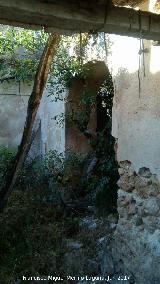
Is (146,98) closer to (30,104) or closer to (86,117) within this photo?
(30,104)

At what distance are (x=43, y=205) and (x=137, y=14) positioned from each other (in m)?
4.34

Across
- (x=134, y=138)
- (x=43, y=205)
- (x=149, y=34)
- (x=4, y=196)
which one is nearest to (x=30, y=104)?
(x=4, y=196)

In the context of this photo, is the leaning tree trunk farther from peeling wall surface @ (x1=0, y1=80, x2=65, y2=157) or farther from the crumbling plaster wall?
peeling wall surface @ (x1=0, y1=80, x2=65, y2=157)

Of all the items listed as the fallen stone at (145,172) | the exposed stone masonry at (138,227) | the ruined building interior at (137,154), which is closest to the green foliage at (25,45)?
the ruined building interior at (137,154)

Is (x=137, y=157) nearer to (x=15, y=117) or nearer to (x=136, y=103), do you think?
(x=136, y=103)

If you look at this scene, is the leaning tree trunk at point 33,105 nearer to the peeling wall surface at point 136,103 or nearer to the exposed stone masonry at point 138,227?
the peeling wall surface at point 136,103

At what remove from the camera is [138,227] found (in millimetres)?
3912

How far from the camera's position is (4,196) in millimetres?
5312

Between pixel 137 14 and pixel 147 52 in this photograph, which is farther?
pixel 147 52

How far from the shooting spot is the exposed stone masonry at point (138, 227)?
3.66m

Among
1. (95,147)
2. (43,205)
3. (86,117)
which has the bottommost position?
(43,205)

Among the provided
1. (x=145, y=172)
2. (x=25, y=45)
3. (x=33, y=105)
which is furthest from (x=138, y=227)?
(x=25, y=45)

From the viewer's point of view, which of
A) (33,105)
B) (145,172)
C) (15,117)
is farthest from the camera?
(15,117)

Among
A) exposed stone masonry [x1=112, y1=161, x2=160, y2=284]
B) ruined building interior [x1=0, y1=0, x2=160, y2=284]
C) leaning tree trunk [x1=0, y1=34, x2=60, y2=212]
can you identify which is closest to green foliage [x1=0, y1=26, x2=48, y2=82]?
leaning tree trunk [x1=0, y1=34, x2=60, y2=212]
